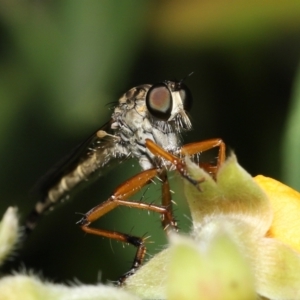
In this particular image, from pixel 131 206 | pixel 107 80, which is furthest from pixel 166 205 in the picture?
pixel 107 80

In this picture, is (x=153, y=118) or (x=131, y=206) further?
(x=153, y=118)

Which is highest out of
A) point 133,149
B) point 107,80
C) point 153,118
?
point 107,80

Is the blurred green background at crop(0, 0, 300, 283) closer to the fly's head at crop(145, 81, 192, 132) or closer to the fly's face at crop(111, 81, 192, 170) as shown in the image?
the fly's face at crop(111, 81, 192, 170)

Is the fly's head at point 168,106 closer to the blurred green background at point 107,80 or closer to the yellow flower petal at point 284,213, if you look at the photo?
the blurred green background at point 107,80

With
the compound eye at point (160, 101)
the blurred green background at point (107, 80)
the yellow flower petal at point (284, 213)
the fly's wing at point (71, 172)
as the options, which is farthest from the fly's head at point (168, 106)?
the yellow flower petal at point (284, 213)

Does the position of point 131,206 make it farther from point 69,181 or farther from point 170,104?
point 69,181

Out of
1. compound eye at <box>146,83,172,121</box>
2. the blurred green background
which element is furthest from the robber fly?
the blurred green background
